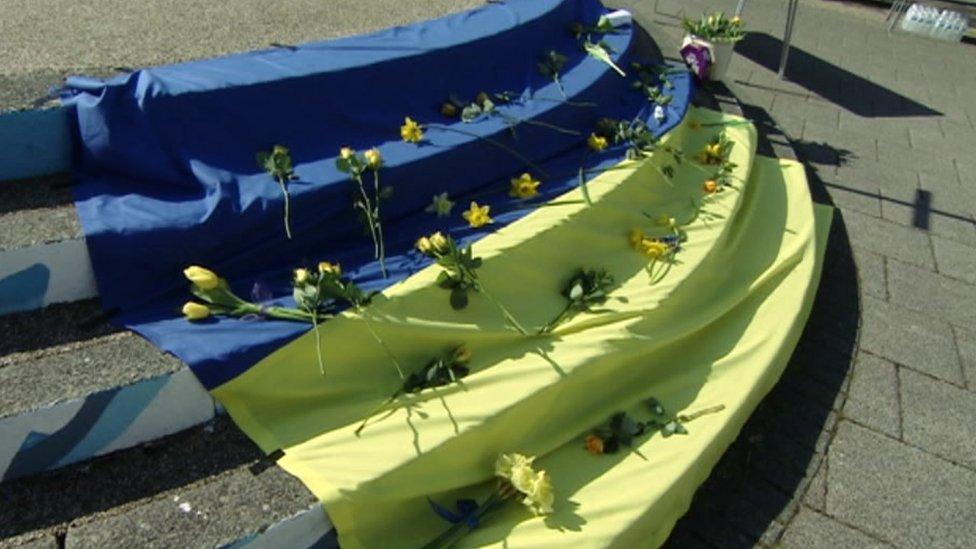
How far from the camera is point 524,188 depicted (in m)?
2.73

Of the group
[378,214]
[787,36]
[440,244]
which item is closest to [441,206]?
[378,214]

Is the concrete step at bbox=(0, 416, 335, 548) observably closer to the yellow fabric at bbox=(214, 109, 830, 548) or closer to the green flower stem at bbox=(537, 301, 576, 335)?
the yellow fabric at bbox=(214, 109, 830, 548)

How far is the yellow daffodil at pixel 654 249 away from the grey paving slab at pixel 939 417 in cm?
100

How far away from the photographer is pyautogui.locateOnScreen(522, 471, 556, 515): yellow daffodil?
1795 millimetres

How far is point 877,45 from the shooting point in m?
6.47

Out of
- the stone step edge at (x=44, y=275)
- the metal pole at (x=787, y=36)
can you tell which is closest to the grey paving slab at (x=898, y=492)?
the stone step edge at (x=44, y=275)

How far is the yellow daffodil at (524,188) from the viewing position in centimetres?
273

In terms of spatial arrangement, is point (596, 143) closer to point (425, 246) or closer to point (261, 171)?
point (425, 246)

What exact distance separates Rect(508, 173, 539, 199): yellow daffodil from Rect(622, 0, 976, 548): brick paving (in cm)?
115

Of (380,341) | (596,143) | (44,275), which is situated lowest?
(380,341)

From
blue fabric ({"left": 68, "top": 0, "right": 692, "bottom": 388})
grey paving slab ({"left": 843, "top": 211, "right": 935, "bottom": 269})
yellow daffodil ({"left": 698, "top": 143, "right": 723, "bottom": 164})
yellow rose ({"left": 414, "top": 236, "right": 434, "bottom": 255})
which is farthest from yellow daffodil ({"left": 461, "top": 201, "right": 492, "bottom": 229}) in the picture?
grey paving slab ({"left": 843, "top": 211, "right": 935, "bottom": 269})

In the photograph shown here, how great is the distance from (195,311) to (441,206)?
939 mm

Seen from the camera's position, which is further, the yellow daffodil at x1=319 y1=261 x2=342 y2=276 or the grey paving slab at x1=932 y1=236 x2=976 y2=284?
the grey paving slab at x1=932 y1=236 x2=976 y2=284

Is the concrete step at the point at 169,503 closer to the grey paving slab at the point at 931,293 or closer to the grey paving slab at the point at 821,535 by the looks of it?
the grey paving slab at the point at 821,535
